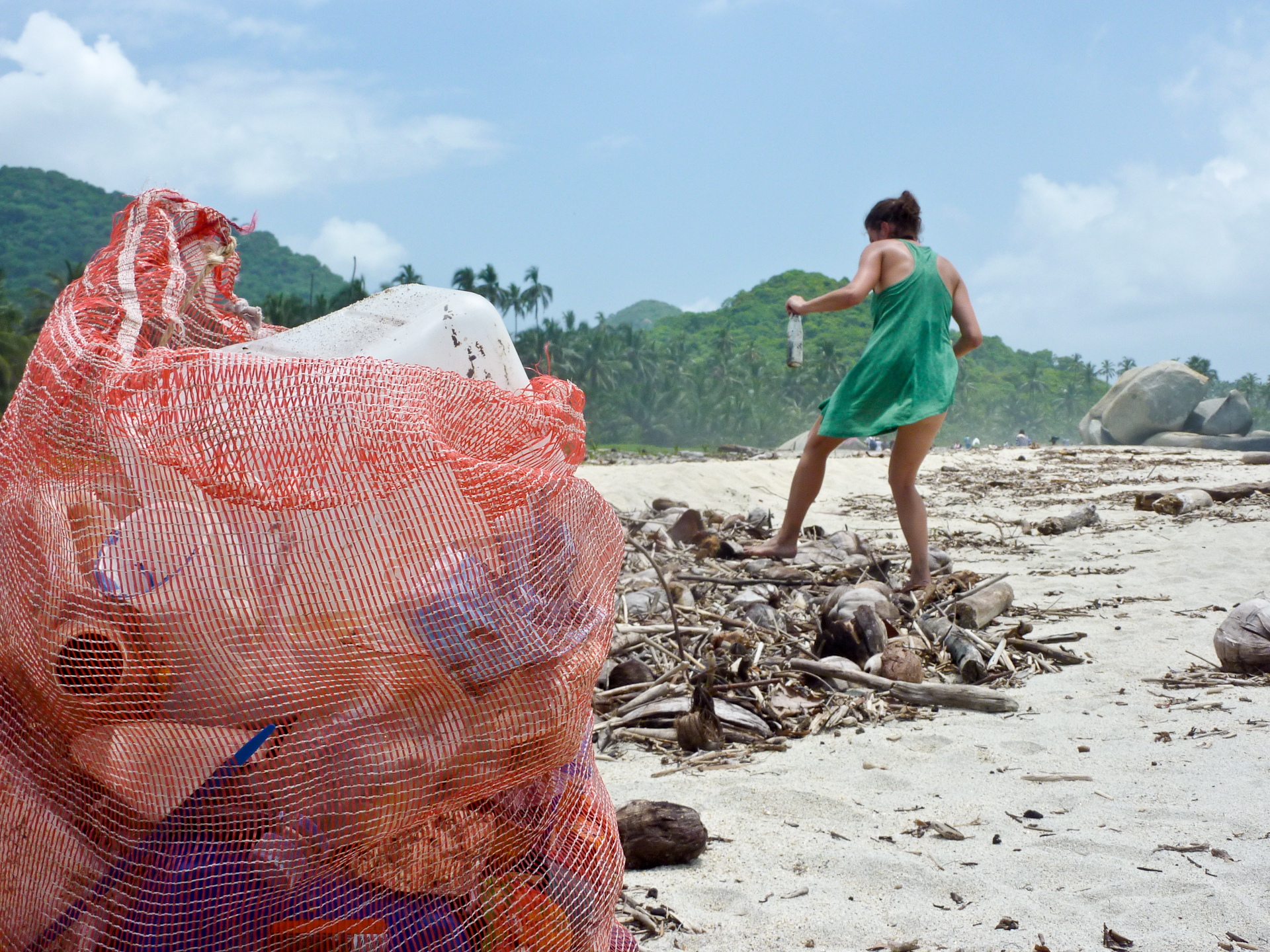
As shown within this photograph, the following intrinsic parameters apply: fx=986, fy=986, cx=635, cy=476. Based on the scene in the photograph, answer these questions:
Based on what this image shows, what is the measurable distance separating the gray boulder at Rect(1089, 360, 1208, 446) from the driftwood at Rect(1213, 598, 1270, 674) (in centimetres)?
3070

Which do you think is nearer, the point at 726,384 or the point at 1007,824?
the point at 1007,824

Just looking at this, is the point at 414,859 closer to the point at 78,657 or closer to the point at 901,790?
the point at 78,657

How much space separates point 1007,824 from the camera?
209cm

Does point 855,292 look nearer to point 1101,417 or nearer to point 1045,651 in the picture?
point 1045,651

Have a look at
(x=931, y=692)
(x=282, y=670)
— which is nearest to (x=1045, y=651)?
(x=931, y=692)

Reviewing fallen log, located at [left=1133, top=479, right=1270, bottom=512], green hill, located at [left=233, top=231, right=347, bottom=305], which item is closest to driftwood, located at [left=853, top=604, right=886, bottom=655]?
fallen log, located at [left=1133, top=479, right=1270, bottom=512]

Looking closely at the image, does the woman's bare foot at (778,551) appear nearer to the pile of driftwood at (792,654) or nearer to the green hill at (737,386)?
the pile of driftwood at (792,654)

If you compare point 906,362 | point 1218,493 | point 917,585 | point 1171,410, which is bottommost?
point 917,585

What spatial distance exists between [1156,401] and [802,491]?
29816mm

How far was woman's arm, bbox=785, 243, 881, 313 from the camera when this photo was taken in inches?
175

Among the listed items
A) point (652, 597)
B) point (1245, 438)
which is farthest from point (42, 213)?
point (652, 597)

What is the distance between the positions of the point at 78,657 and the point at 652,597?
2.83 meters

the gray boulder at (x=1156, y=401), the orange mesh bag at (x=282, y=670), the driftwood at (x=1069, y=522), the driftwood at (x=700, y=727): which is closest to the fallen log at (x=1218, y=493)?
the driftwood at (x=1069, y=522)

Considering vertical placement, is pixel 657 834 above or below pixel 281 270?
below
